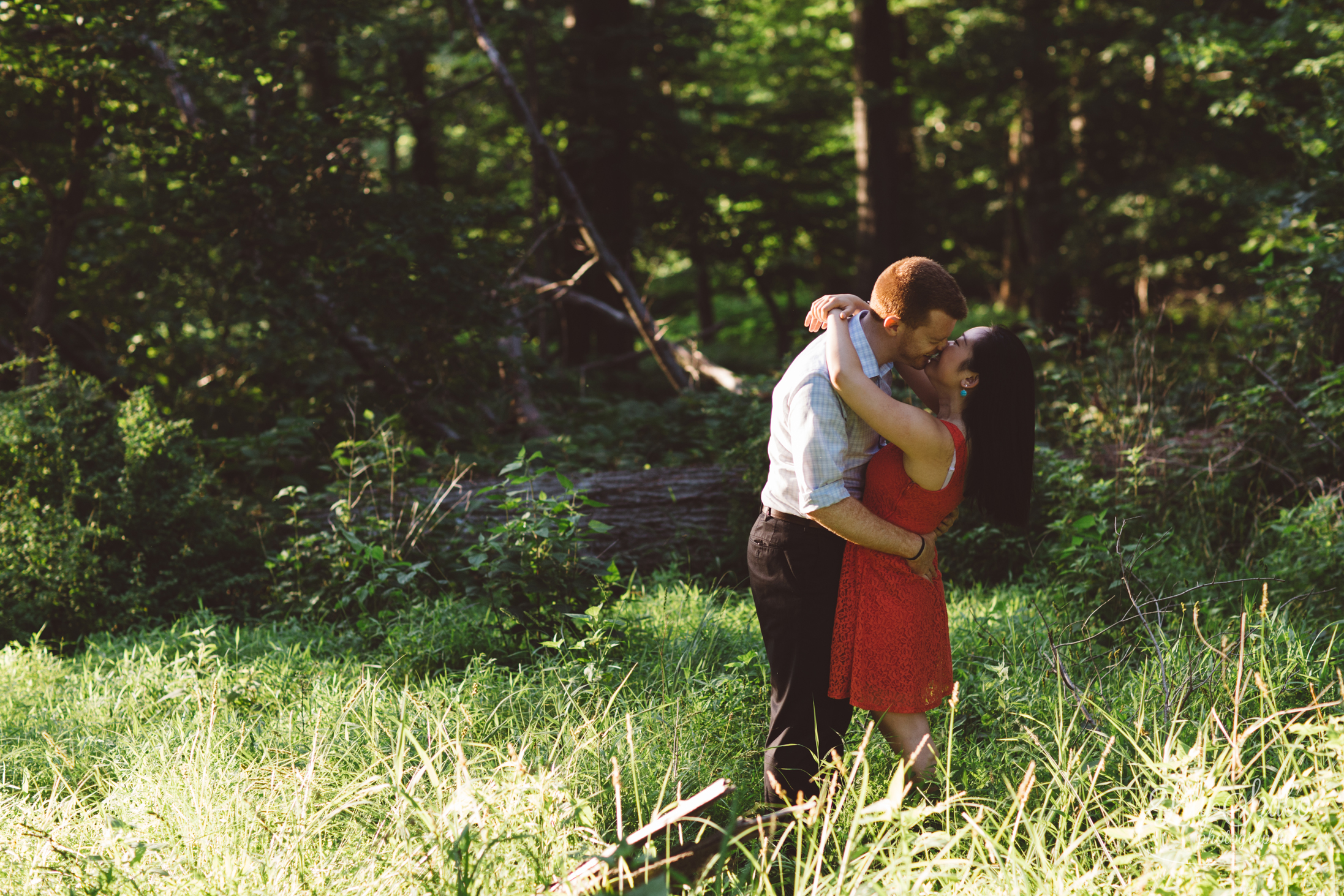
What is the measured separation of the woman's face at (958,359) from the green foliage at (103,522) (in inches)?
166

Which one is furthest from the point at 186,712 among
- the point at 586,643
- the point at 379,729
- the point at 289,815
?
the point at 586,643

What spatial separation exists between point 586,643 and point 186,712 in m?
1.64

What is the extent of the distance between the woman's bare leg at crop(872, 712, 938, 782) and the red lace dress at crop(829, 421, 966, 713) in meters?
0.07

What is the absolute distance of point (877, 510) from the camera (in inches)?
105

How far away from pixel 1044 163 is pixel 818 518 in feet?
47.2

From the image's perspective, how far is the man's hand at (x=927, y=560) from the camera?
2682 mm

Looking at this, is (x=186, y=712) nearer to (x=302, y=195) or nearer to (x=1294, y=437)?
(x=302, y=195)

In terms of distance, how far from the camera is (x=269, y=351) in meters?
7.23

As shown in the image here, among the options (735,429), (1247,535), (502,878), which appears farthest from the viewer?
(735,429)

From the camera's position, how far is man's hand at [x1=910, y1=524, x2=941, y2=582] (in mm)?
2682

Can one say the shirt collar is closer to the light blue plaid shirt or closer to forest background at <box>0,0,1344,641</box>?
the light blue plaid shirt

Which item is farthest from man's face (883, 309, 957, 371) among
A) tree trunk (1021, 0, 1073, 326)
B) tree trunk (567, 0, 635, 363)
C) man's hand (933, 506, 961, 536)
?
tree trunk (1021, 0, 1073, 326)

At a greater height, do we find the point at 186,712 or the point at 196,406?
the point at 196,406

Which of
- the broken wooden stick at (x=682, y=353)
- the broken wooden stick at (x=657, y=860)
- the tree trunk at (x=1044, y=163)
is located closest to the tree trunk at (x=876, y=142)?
the tree trunk at (x=1044, y=163)
